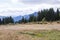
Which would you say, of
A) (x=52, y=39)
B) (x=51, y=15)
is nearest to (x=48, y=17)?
(x=51, y=15)

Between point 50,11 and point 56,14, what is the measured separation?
13.2 ft

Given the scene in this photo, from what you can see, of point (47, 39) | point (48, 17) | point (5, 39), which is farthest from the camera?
point (48, 17)

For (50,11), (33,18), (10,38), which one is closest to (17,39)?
(10,38)

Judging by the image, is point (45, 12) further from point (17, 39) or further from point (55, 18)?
point (17, 39)

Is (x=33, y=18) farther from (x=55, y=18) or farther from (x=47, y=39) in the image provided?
(x=47, y=39)

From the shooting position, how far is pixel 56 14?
4328 inches

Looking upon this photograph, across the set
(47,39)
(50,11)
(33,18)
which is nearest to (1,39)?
(47,39)

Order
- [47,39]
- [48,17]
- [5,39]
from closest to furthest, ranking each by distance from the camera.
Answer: [5,39] → [47,39] → [48,17]

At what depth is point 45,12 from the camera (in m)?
111

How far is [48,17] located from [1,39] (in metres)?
93.3

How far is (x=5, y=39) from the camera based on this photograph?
39.8 ft

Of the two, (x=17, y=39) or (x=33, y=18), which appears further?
(x=33, y=18)

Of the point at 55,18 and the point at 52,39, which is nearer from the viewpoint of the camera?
the point at 52,39

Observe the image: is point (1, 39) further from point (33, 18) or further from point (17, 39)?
point (33, 18)
